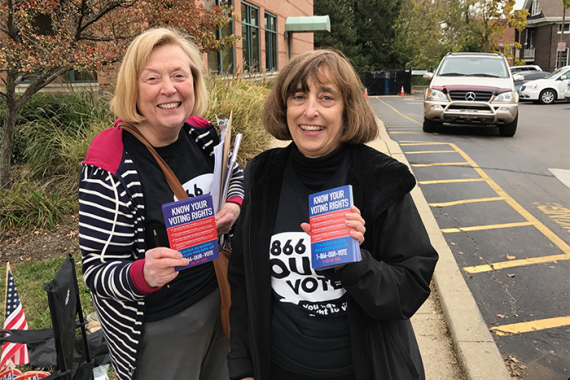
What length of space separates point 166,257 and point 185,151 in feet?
2.12

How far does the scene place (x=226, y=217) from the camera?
2.10 meters

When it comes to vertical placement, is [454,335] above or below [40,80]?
below

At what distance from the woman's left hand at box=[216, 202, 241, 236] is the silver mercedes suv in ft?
35.5

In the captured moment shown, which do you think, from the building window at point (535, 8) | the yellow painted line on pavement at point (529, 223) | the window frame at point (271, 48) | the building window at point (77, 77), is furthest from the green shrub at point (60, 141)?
the building window at point (535, 8)

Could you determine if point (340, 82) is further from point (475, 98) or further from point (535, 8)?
point (535, 8)

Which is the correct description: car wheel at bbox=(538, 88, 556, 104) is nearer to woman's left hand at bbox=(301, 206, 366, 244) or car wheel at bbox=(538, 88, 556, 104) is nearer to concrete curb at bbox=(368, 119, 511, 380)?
concrete curb at bbox=(368, 119, 511, 380)

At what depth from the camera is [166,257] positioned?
160 centimetres

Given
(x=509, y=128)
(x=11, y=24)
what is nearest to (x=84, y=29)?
(x=11, y=24)

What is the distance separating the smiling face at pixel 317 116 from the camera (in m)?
1.75

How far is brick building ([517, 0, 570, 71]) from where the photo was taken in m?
47.7

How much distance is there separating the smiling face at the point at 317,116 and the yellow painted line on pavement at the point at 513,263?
11.4ft

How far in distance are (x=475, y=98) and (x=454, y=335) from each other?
964cm

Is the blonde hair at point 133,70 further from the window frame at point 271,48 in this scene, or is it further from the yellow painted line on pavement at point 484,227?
the window frame at point 271,48

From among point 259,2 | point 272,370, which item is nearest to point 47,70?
point 272,370
